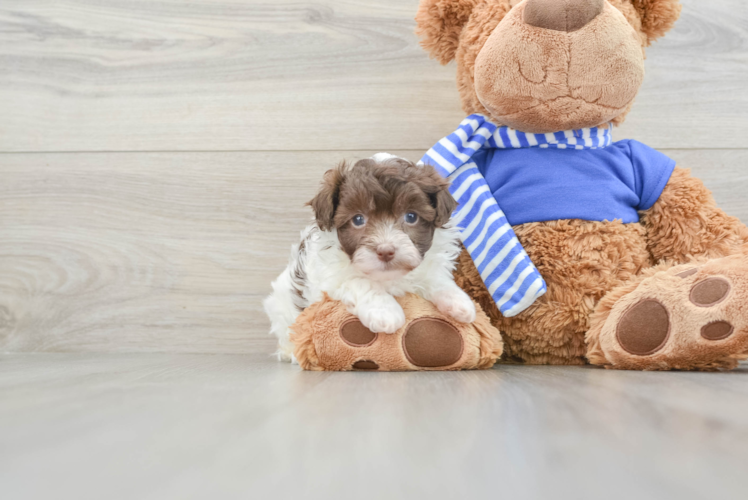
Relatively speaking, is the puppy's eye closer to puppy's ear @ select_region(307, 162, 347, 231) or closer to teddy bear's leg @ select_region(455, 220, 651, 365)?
puppy's ear @ select_region(307, 162, 347, 231)

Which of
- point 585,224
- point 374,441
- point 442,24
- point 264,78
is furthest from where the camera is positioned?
point 264,78

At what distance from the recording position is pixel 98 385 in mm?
674

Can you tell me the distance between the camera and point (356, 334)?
93 cm

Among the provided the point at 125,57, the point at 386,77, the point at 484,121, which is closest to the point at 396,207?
the point at 484,121

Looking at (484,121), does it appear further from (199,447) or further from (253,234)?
(199,447)

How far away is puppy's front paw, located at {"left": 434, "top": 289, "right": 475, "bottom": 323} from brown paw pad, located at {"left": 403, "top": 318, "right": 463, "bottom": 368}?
0.03 metres

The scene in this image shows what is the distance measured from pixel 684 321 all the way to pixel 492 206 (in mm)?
371

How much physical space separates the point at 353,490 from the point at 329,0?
134 centimetres

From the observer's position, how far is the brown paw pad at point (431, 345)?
918mm

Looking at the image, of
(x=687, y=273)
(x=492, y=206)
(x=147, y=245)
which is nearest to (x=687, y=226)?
(x=687, y=273)

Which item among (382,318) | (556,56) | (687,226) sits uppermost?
(556,56)

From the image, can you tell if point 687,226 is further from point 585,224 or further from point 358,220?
point 358,220

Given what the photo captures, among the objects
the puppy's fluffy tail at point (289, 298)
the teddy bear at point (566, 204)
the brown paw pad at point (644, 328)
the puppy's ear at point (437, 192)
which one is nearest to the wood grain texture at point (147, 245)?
the puppy's fluffy tail at point (289, 298)

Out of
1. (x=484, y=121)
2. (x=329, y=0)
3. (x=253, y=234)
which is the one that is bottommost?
(x=253, y=234)
